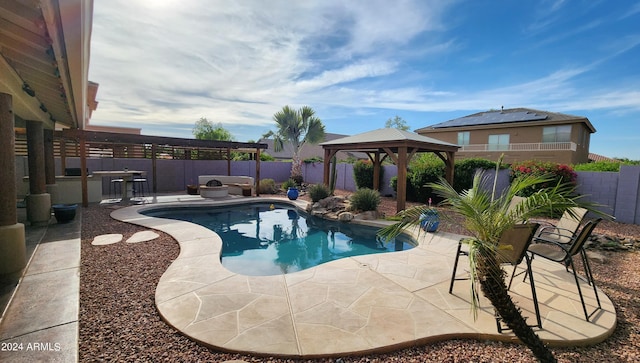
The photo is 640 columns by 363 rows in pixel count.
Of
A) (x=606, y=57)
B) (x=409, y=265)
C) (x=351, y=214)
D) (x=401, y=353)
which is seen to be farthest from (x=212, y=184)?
(x=606, y=57)

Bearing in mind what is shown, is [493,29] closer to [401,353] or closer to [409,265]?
[409,265]

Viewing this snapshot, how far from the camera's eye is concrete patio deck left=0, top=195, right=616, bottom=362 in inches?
99.4

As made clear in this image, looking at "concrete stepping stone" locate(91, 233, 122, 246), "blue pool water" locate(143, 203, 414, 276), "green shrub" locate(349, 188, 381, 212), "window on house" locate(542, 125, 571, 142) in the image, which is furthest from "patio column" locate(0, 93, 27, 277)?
"window on house" locate(542, 125, 571, 142)

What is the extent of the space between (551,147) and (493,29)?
45.9ft

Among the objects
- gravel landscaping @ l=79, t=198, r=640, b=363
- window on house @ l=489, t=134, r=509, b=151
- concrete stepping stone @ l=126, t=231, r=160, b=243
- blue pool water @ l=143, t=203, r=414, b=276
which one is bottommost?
blue pool water @ l=143, t=203, r=414, b=276

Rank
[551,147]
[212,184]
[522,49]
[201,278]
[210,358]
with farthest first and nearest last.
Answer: [551,147]
[212,184]
[522,49]
[201,278]
[210,358]

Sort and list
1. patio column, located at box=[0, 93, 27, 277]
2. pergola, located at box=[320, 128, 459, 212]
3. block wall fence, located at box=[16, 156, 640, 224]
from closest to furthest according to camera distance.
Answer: patio column, located at box=[0, 93, 27, 277]
block wall fence, located at box=[16, 156, 640, 224]
pergola, located at box=[320, 128, 459, 212]

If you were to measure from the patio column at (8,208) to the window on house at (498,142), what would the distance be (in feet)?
79.5

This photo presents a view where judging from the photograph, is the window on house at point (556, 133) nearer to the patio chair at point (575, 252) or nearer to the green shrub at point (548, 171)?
the green shrub at point (548, 171)

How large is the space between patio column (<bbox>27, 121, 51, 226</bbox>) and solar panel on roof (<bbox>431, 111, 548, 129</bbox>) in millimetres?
24311

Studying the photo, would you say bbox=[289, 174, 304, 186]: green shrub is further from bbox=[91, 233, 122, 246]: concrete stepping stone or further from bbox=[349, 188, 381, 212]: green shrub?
bbox=[91, 233, 122, 246]: concrete stepping stone

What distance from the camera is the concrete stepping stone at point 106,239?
215 inches

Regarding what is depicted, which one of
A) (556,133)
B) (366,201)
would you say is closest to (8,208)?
(366,201)

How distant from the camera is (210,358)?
2.32 metres
